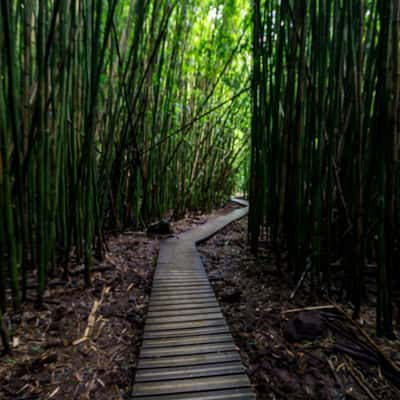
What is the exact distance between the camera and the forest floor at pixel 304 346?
0.71 m

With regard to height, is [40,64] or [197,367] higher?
[40,64]

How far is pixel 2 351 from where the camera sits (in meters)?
0.79

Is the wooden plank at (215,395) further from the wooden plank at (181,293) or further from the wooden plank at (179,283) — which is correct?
the wooden plank at (179,283)

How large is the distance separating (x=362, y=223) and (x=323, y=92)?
1.59ft

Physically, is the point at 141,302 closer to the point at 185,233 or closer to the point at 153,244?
the point at 153,244

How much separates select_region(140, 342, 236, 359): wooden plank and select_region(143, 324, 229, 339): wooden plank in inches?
2.3

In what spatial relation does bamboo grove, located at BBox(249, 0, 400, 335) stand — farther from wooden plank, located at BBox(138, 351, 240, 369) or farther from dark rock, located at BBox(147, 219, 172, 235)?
dark rock, located at BBox(147, 219, 172, 235)

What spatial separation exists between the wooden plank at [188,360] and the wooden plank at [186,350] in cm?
1

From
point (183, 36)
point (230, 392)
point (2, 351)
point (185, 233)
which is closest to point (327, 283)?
point (230, 392)

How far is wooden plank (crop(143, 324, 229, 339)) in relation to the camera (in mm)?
905

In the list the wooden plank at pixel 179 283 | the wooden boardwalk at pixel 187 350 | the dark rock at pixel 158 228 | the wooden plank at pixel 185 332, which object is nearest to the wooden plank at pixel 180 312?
the wooden boardwalk at pixel 187 350

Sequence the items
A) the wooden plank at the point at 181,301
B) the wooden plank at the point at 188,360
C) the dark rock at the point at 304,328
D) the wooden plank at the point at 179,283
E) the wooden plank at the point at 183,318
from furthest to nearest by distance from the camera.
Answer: the wooden plank at the point at 179,283 → the wooden plank at the point at 181,301 → the wooden plank at the point at 183,318 → the dark rock at the point at 304,328 → the wooden plank at the point at 188,360

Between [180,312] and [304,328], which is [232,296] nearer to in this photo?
[180,312]

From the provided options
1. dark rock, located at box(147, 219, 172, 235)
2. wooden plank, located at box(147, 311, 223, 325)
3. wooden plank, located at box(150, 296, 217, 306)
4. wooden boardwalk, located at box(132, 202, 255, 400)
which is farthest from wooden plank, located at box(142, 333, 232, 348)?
dark rock, located at box(147, 219, 172, 235)
